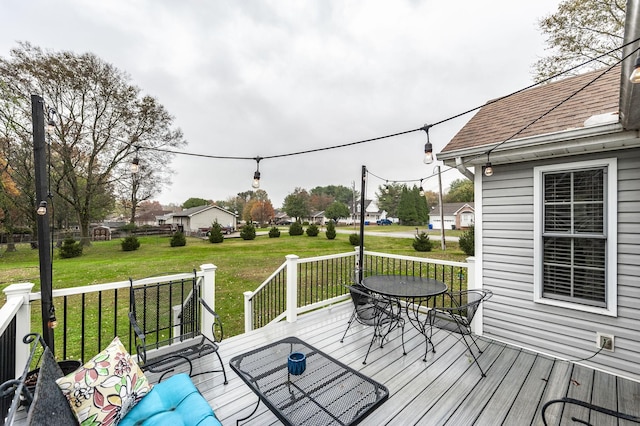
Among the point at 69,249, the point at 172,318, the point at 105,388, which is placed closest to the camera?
the point at 105,388

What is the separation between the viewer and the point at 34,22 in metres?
5.91

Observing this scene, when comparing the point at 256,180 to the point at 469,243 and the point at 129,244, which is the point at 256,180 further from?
the point at 129,244

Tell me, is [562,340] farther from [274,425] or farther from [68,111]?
[68,111]

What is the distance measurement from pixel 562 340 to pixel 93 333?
802 cm

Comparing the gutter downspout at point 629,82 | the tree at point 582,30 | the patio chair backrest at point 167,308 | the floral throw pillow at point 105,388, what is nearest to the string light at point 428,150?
the gutter downspout at point 629,82

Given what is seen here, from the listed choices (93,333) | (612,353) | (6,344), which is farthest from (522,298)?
(93,333)

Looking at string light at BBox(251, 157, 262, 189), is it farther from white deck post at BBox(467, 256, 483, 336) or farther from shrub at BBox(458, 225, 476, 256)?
shrub at BBox(458, 225, 476, 256)

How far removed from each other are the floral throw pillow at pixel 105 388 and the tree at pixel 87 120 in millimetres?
13760

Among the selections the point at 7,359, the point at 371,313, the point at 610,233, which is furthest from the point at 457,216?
the point at 7,359

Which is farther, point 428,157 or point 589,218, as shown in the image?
point 589,218

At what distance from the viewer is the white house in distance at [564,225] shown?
2.61 metres

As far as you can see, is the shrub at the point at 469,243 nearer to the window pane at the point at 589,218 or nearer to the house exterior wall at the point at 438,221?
the window pane at the point at 589,218

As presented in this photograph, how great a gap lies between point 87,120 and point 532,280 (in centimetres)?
2024

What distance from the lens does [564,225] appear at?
297 centimetres
